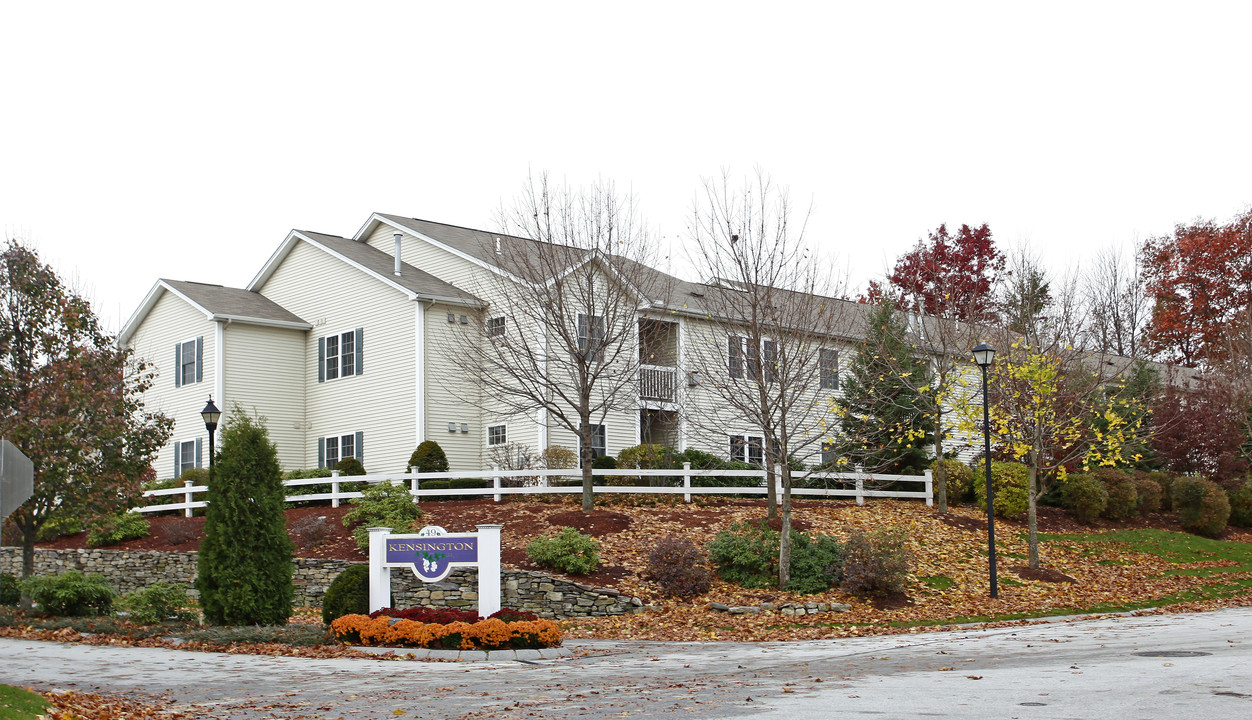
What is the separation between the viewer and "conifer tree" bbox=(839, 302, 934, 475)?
90.3ft

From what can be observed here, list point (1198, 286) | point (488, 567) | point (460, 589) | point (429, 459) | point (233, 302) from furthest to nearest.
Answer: point (1198, 286), point (233, 302), point (429, 459), point (460, 589), point (488, 567)

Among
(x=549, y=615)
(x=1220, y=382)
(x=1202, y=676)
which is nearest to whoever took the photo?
(x=1202, y=676)

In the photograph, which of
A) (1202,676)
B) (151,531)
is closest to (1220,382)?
(1202,676)

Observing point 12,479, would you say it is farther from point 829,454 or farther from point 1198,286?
point 1198,286

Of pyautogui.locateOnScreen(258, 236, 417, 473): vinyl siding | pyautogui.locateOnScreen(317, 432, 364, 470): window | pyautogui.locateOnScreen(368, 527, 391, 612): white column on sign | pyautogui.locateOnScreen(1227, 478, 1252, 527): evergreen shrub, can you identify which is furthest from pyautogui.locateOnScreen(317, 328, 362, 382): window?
pyautogui.locateOnScreen(1227, 478, 1252, 527): evergreen shrub

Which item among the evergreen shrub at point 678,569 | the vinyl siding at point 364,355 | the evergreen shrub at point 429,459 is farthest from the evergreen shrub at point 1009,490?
the vinyl siding at point 364,355

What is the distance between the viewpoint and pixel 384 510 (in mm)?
23719

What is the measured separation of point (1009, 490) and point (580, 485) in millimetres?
10708

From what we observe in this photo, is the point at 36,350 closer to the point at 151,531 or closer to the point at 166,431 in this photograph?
the point at 166,431

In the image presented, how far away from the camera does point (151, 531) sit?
27.3 metres

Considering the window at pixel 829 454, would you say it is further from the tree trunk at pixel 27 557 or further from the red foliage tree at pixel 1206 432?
the tree trunk at pixel 27 557

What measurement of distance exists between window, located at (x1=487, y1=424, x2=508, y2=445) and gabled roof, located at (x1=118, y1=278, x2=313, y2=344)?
23.1 feet

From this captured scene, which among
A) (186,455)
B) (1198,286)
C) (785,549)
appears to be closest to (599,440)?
(785,549)

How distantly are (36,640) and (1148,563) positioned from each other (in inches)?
856
